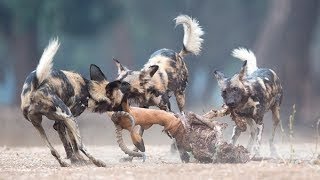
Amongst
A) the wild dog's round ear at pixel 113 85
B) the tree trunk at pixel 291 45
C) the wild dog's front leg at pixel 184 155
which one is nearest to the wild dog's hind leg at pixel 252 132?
the wild dog's front leg at pixel 184 155

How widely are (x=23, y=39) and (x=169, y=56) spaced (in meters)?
13.2

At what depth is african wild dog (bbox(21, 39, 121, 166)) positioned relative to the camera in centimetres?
714

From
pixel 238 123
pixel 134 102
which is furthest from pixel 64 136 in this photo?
pixel 238 123

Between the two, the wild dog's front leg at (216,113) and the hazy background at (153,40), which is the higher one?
the hazy background at (153,40)

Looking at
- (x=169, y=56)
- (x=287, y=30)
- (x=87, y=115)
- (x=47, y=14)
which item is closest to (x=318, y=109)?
(x=287, y=30)

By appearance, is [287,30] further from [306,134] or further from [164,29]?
[164,29]

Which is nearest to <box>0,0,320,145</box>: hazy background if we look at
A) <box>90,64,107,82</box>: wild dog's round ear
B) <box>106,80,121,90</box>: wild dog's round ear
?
<box>90,64,107,82</box>: wild dog's round ear

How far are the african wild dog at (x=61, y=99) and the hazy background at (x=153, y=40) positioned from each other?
619 cm

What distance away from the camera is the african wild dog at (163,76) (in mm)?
8305

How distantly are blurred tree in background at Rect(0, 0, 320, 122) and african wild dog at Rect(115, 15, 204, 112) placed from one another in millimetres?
8053

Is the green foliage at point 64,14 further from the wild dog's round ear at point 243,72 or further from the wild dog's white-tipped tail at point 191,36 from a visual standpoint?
the wild dog's round ear at point 243,72

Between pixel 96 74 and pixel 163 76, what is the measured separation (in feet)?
4.49

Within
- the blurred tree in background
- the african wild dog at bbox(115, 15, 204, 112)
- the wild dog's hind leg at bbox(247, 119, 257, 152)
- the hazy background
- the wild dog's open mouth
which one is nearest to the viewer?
the wild dog's open mouth

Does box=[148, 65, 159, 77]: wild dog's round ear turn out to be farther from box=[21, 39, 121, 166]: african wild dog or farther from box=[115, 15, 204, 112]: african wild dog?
box=[21, 39, 121, 166]: african wild dog
